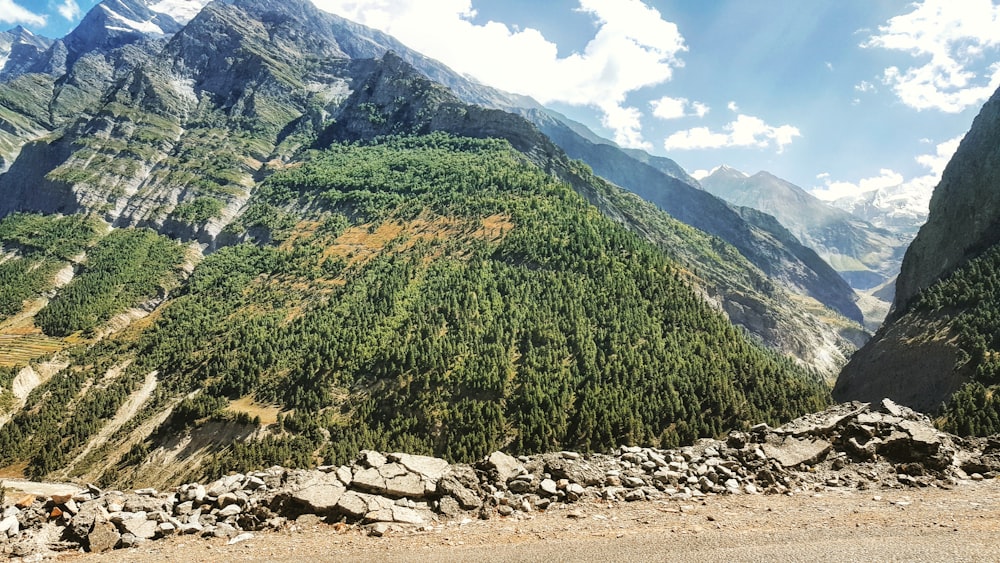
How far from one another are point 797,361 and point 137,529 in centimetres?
16546

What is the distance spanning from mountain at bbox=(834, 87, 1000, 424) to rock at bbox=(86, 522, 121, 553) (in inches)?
2191

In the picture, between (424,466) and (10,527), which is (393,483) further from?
(10,527)

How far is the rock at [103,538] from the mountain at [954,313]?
5566 centimetres

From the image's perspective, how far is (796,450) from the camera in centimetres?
2244

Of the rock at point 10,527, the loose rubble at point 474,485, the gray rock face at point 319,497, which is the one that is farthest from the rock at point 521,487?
the rock at point 10,527

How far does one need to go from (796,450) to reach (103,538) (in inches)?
1066

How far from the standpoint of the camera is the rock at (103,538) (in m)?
15.6

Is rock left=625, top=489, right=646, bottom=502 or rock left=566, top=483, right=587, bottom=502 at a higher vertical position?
rock left=625, top=489, right=646, bottom=502

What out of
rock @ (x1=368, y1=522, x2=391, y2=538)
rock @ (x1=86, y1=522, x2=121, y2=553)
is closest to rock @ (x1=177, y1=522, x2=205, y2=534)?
rock @ (x1=86, y1=522, x2=121, y2=553)

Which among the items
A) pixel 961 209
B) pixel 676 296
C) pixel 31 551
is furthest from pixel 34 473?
pixel 961 209

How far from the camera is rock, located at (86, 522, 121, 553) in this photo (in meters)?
15.6

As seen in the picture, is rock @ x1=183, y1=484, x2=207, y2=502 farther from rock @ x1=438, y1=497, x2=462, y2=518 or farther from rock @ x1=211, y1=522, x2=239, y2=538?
rock @ x1=438, y1=497, x2=462, y2=518

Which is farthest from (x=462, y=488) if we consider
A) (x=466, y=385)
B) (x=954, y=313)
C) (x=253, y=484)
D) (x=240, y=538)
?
(x=954, y=313)

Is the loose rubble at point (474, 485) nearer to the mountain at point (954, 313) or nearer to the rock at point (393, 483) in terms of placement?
the rock at point (393, 483)
